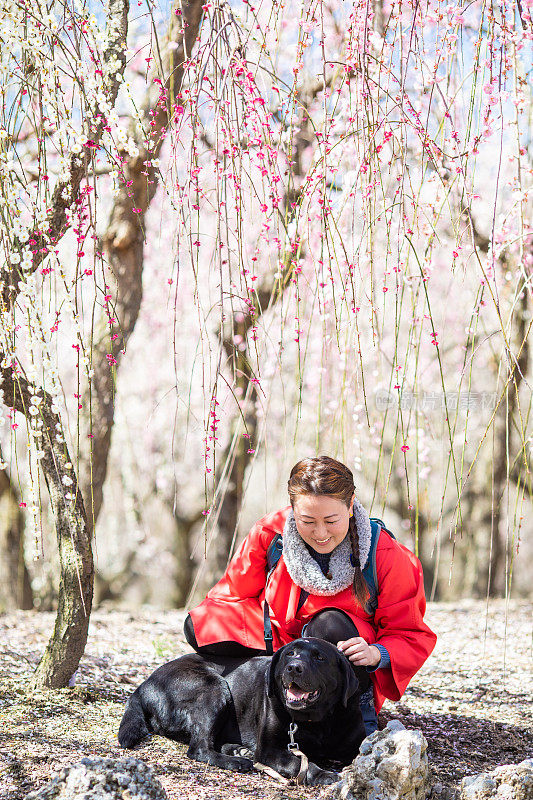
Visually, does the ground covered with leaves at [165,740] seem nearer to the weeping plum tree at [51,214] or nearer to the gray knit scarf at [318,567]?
the weeping plum tree at [51,214]

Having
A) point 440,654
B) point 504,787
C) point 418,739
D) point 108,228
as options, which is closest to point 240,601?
point 418,739

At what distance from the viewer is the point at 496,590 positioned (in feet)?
23.3

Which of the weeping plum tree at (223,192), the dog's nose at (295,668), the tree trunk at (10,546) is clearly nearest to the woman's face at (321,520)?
the weeping plum tree at (223,192)

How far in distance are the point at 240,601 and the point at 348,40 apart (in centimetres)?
163

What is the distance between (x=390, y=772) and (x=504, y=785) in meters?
0.24

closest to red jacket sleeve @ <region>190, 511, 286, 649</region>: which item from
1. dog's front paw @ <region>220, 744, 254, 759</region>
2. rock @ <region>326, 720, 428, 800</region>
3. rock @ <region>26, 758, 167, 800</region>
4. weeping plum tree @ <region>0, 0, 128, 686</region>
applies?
dog's front paw @ <region>220, 744, 254, 759</region>

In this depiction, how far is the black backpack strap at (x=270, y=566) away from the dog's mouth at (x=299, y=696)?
432mm

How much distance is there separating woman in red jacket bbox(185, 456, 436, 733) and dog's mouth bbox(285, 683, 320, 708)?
7.9 inches

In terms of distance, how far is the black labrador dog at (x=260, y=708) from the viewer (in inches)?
81.4

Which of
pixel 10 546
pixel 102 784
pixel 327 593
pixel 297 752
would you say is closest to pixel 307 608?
pixel 327 593

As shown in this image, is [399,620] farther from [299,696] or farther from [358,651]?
[299,696]

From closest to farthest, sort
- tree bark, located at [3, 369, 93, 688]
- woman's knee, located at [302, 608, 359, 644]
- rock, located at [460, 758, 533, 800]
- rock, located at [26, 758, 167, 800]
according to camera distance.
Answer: rock, located at [26, 758, 167, 800]
rock, located at [460, 758, 533, 800]
woman's knee, located at [302, 608, 359, 644]
tree bark, located at [3, 369, 93, 688]

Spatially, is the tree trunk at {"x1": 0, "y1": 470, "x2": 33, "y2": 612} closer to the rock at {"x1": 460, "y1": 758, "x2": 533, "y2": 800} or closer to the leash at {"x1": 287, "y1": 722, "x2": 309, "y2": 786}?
the leash at {"x1": 287, "y1": 722, "x2": 309, "y2": 786}

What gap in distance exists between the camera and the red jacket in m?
2.35
